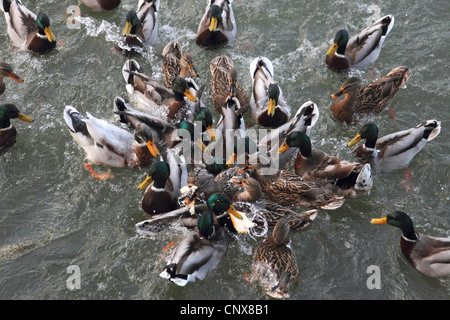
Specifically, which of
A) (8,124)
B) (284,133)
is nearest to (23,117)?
(8,124)

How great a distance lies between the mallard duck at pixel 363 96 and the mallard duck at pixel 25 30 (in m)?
4.59

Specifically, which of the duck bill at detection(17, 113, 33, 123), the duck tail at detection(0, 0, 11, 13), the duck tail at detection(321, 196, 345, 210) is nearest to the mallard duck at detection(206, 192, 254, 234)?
the duck tail at detection(321, 196, 345, 210)

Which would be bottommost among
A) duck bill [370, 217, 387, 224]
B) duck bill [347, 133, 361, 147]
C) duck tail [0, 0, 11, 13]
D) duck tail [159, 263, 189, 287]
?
duck tail [159, 263, 189, 287]

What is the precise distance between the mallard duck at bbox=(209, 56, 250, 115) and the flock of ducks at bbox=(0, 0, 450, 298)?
0.02m

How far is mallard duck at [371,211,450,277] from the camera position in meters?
5.34

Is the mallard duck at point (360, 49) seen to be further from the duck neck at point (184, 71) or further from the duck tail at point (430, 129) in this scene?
the duck neck at point (184, 71)

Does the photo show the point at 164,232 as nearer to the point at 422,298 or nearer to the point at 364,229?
the point at 364,229

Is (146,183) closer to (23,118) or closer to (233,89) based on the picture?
(233,89)

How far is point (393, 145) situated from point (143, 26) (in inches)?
169

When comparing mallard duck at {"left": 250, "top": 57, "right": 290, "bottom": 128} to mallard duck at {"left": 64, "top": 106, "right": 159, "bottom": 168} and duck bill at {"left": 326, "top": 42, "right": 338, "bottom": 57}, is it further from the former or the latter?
mallard duck at {"left": 64, "top": 106, "right": 159, "bottom": 168}

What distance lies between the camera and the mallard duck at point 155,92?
6.88 metres

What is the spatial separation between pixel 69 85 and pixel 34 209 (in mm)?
2310

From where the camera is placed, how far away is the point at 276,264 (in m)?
5.30

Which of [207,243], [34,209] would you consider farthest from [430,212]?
[34,209]
